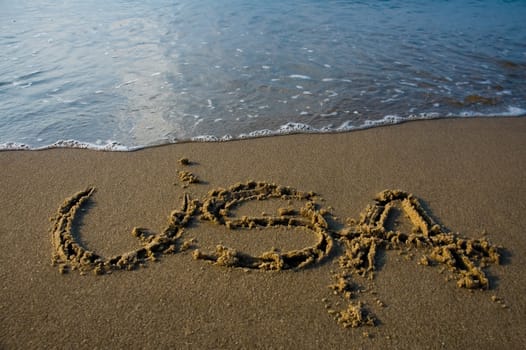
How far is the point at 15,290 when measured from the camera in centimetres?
224

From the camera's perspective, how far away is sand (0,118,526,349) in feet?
6.69

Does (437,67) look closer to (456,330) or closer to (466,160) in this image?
(466,160)

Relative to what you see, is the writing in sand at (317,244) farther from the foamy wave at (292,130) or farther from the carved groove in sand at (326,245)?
the foamy wave at (292,130)

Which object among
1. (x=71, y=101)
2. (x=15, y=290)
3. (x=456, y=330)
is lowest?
(x=456, y=330)

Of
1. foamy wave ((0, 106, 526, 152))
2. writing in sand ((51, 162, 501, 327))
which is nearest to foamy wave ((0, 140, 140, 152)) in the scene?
foamy wave ((0, 106, 526, 152))

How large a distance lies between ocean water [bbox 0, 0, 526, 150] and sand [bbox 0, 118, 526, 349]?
1.78 feet

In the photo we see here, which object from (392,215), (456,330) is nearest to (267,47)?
(392,215)

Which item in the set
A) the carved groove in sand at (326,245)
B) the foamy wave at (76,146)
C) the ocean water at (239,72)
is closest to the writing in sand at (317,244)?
the carved groove in sand at (326,245)

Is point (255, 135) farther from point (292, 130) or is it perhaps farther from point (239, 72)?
point (239, 72)

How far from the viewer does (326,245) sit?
2588 millimetres

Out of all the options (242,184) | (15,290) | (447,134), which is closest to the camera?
(15,290)

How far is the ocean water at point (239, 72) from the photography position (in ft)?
13.7

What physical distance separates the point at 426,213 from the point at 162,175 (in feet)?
7.14

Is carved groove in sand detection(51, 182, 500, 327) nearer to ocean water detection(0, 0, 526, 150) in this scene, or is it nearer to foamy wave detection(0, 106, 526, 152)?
foamy wave detection(0, 106, 526, 152)
